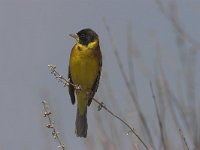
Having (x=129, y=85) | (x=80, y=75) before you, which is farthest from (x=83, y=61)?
(x=129, y=85)

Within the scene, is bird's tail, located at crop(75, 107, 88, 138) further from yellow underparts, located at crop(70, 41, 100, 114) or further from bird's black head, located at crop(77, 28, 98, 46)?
bird's black head, located at crop(77, 28, 98, 46)

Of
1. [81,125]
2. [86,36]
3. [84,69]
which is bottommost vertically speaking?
[81,125]

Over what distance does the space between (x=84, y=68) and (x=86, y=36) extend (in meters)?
0.49

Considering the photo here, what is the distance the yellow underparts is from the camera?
19.4ft

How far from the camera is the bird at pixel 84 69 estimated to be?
19.4ft

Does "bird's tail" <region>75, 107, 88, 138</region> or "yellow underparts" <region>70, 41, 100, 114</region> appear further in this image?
"yellow underparts" <region>70, 41, 100, 114</region>

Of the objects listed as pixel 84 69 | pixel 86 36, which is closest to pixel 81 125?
pixel 84 69

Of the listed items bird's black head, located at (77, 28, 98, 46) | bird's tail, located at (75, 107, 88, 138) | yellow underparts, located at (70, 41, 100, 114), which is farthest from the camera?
bird's black head, located at (77, 28, 98, 46)

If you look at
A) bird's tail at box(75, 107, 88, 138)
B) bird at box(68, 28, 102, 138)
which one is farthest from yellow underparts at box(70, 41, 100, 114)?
bird's tail at box(75, 107, 88, 138)

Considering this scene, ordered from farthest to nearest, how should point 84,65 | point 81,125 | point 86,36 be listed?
point 86,36 → point 84,65 → point 81,125

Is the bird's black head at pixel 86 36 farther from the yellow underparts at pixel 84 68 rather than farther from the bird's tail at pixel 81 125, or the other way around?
the bird's tail at pixel 81 125

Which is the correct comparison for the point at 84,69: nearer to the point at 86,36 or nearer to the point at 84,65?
the point at 84,65

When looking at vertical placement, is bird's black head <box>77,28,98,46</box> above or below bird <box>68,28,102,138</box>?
above

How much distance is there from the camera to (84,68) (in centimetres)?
591
